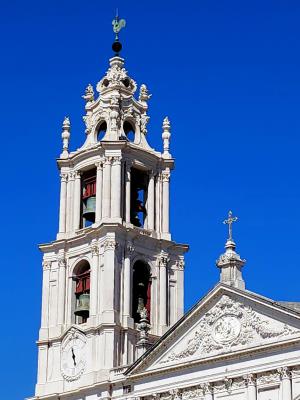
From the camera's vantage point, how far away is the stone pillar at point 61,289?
53375 mm

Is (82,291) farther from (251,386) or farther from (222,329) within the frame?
(251,386)

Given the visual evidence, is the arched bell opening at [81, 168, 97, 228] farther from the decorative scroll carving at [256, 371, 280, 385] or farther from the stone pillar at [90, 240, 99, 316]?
the decorative scroll carving at [256, 371, 280, 385]

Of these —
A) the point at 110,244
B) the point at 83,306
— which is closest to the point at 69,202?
the point at 110,244

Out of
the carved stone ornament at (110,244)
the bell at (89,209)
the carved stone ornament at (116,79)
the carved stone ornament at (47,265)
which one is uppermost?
the carved stone ornament at (116,79)

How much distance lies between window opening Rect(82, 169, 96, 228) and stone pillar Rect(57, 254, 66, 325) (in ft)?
6.32

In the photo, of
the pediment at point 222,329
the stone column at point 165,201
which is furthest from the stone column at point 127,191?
the pediment at point 222,329

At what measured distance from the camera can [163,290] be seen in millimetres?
53344

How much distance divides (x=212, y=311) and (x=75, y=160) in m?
12.3

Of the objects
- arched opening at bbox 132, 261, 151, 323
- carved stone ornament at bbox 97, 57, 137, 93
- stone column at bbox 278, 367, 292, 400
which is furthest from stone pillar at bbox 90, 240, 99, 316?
stone column at bbox 278, 367, 292, 400

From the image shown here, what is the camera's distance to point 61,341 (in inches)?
2083

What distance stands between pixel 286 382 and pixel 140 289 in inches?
475

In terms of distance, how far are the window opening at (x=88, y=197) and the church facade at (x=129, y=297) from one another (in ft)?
0.21

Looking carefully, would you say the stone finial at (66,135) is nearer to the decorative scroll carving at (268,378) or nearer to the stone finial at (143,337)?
the stone finial at (143,337)

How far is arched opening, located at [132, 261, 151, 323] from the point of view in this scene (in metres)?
52.8
